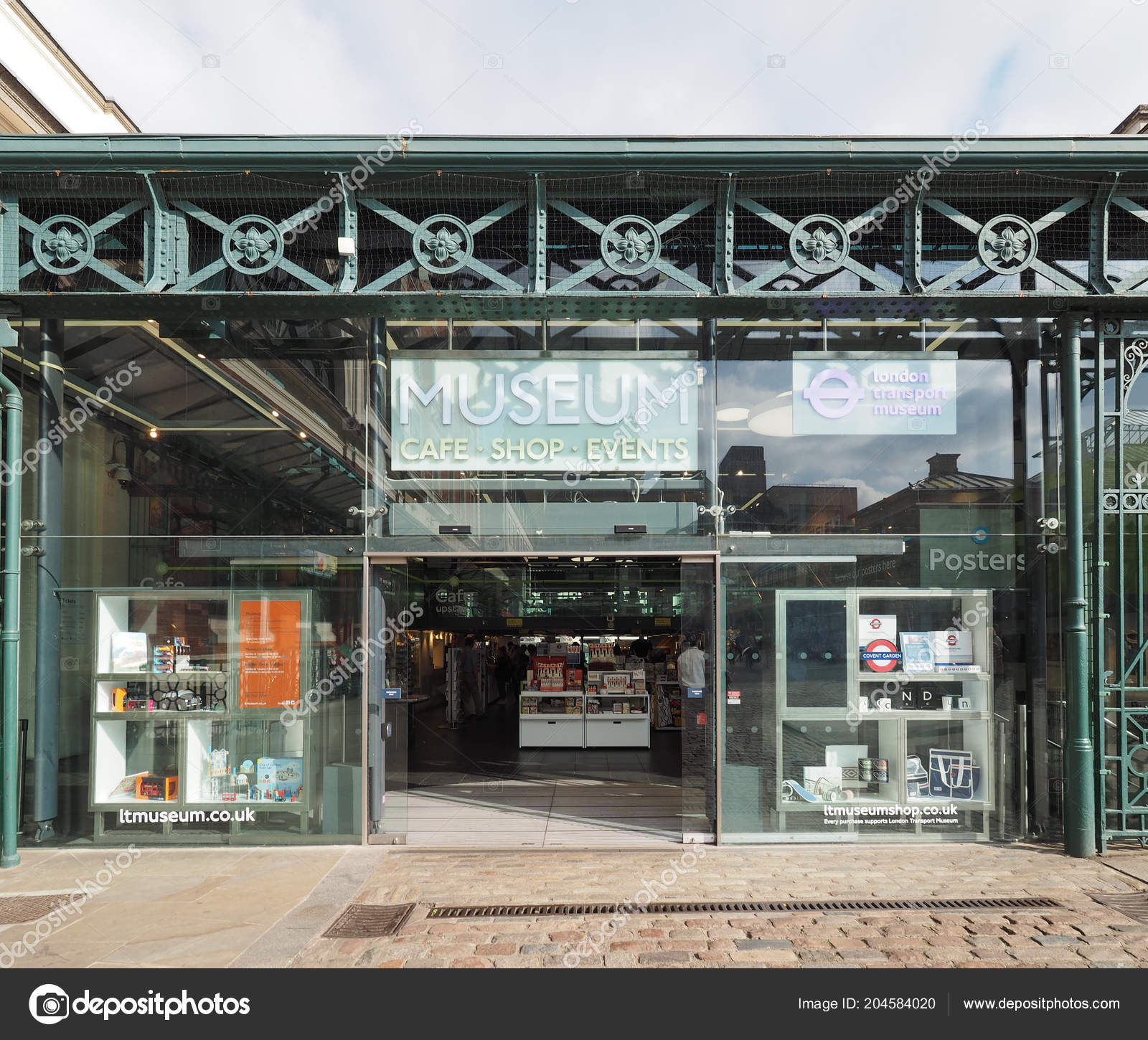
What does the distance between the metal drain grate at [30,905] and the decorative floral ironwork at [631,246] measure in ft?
22.0

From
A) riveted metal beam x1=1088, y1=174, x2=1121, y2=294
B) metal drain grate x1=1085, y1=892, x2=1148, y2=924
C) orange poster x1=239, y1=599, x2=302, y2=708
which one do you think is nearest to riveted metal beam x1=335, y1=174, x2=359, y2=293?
orange poster x1=239, y1=599, x2=302, y2=708

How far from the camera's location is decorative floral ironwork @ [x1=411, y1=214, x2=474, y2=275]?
754 centimetres

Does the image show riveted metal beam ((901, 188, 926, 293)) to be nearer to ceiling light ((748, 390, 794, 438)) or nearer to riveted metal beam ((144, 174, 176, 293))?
ceiling light ((748, 390, 794, 438))

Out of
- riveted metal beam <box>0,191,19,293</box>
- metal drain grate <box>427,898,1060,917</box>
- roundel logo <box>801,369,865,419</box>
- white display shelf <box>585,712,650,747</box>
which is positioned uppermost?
riveted metal beam <box>0,191,19,293</box>

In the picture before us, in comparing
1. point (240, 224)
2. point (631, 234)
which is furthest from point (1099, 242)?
point (240, 224)

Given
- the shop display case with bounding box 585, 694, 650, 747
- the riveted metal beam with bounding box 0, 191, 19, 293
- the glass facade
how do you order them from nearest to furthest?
the riveted metal beam with bounding box 0, 191, 19, 293 < the glass facade < the shop display case with bounding box 585, 694, 650, 747

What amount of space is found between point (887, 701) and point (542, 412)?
422cm

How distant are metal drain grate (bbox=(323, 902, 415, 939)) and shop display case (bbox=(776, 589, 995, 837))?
140 inches

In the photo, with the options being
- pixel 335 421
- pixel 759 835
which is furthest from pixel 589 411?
pixel 759 835

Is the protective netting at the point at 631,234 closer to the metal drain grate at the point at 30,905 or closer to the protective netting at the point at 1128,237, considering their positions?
the protective netting at the point at 1128,237

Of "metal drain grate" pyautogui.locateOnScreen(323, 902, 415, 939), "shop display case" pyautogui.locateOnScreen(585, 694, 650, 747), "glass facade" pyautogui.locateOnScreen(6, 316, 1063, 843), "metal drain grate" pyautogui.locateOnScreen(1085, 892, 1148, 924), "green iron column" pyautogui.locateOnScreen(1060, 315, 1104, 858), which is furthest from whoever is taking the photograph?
"shop display case" pyautogui.locateOnScreen(585, 694, 650, 747)

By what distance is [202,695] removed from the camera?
787cm

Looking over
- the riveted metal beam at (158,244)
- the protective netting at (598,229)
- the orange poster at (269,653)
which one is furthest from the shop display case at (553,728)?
the riveted metal beam at (158,244)

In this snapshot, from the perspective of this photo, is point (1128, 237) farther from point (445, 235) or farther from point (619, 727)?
point (619, 727)
